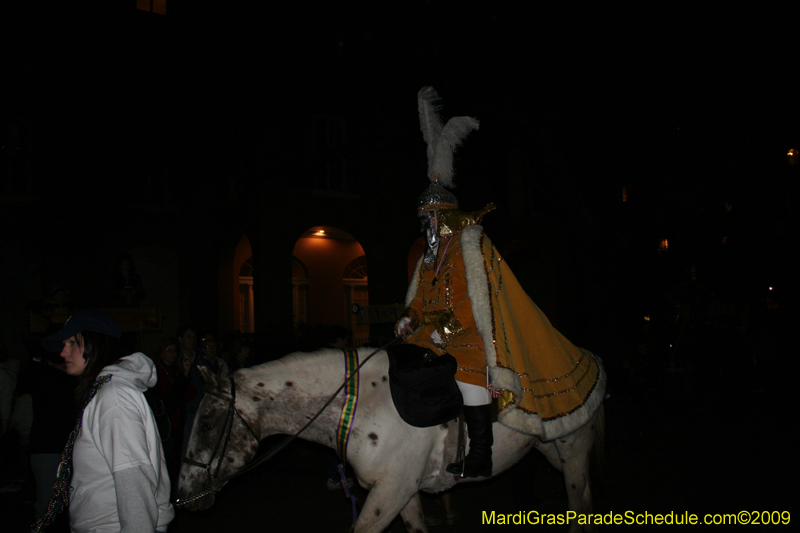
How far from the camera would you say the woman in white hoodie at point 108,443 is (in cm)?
211

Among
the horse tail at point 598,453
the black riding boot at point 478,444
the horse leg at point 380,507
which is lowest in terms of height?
the horse tail at point 598,453

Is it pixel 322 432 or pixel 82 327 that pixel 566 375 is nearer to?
pixel 322 432

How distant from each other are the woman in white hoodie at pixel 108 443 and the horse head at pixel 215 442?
0.94 m

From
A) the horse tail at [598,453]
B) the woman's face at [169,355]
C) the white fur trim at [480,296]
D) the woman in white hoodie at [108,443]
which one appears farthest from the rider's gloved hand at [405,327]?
the woman's face at [169,355]

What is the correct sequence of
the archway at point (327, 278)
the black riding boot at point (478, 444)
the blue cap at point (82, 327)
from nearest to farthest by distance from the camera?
the blue cap at point (82, 327) → the black riding boot at point (478, 444) → the archway at point (327, 278)

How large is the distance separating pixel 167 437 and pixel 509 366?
364 cm

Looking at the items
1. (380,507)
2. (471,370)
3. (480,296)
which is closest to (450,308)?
(480,296)

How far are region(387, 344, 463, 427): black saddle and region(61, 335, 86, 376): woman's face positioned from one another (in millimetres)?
1791

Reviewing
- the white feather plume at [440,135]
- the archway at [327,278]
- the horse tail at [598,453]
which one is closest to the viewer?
the white feather plume at [440,135]

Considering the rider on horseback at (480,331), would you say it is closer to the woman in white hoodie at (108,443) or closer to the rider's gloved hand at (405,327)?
the rider's gloved hand at (405,327)

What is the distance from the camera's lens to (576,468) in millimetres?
4559

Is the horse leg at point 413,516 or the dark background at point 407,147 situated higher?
the dark background at point 407,147

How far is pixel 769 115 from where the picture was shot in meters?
8.95

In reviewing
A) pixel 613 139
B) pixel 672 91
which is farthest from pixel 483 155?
pixel 672 91
